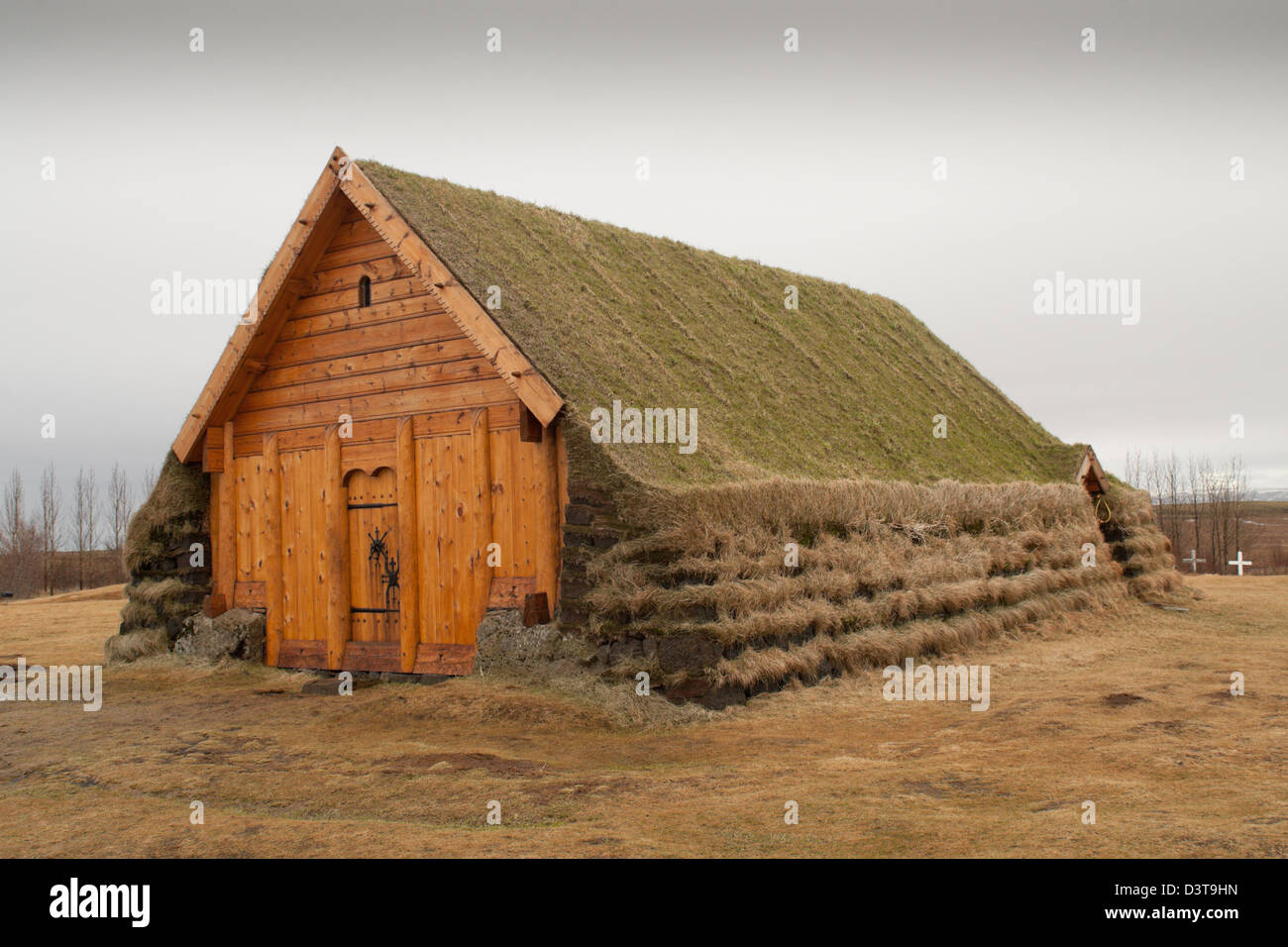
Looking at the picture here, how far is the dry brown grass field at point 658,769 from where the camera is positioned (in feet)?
22.6

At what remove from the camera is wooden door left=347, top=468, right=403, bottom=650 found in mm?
14531

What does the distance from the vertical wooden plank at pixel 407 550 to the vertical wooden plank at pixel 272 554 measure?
266cm

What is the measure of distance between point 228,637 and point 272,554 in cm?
142

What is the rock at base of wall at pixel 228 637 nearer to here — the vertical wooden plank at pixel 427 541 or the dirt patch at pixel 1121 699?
the vertical wooden plank at pixel 427 541

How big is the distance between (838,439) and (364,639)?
795cm

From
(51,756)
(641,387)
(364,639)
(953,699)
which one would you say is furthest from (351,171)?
(953,699)

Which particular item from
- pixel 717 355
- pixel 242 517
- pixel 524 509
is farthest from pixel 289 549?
pixel 717 355

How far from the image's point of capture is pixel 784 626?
39.7 feet

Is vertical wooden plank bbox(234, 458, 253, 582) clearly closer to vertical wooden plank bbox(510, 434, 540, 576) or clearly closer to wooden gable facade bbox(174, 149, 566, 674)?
wooden gable facade bbox(174, 149, 566, 674)

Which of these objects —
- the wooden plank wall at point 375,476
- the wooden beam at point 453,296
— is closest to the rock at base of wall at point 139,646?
the wooden plank wall at point 375,476

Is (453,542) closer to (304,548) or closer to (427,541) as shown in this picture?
(427,541)

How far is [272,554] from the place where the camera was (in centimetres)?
1573

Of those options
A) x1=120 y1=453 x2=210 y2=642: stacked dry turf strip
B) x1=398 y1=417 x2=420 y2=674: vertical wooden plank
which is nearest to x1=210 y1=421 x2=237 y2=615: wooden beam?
x1=120 y1=453 x2=210 y2=642: stacked dry turf strip

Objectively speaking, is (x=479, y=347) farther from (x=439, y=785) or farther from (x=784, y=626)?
(x=439, y=785)
